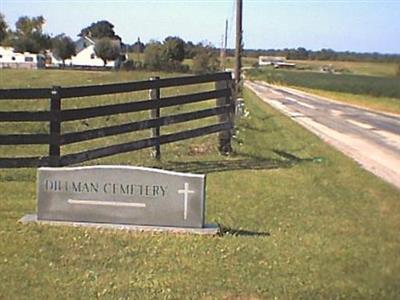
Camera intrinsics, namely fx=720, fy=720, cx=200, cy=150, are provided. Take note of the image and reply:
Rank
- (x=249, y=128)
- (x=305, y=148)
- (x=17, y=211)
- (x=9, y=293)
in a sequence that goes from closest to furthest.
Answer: (x=9, y=293), (x=17, y=211), (x=305, y=148), (x=249, y=128)

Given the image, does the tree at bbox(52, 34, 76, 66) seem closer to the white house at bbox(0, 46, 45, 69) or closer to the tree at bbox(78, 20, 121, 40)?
the white house at bbox(0, 46, 45, 69)

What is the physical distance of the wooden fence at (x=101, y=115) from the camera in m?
9.41

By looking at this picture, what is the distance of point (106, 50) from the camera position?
A: 11456cm

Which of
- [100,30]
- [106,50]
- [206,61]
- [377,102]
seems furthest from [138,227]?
[100,30]

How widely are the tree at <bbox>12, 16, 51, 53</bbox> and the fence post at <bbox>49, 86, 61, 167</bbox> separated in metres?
119

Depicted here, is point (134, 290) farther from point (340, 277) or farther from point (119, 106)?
point (119, 106)

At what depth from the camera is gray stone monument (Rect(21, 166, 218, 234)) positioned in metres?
7.04

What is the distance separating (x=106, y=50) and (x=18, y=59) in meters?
17.0

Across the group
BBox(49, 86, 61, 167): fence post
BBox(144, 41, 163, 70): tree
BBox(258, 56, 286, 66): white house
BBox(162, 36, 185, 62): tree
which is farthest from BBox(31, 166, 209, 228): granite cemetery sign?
BBox(258, 56, 286, 66): white house

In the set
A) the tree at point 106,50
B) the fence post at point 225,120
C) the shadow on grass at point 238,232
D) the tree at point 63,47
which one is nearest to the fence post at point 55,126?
the shadow on grass at point 238,232

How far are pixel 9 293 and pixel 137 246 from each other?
156 centimetres

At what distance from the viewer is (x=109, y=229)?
7027 mm

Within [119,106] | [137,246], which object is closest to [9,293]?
[137,246]

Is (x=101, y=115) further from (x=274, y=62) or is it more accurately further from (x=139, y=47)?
(x=274, y=62)
